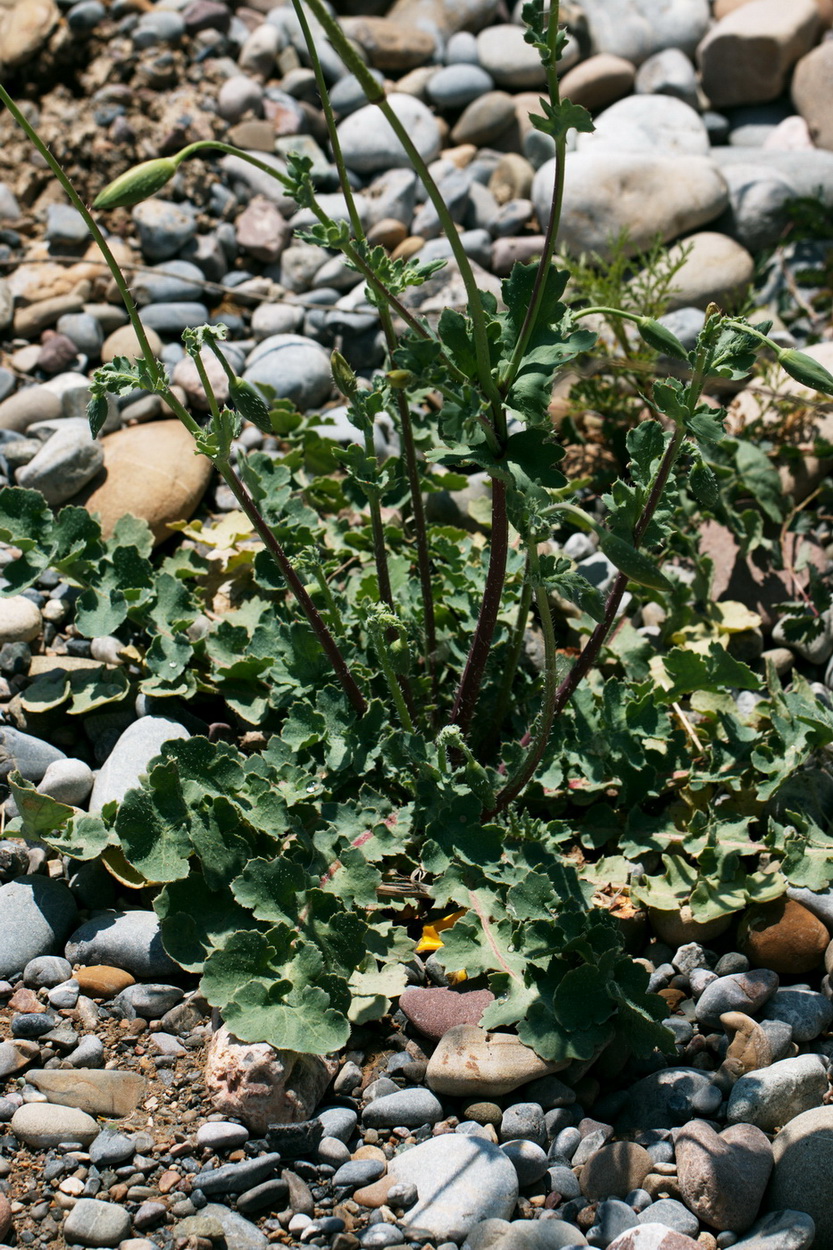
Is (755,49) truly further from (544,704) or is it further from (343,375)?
(544,704)

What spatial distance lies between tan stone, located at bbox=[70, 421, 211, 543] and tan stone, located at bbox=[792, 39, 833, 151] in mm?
3852

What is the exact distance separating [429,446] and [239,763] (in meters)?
1.12

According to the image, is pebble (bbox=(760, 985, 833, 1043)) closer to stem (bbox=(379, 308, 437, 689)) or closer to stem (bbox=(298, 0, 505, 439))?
stem (bbox=(379, 308, 437, 689))

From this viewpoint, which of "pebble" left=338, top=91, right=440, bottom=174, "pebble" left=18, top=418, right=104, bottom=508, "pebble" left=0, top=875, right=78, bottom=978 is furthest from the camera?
"pebble" left=338, top=91, right=440, bottom=174

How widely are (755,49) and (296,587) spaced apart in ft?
15.8

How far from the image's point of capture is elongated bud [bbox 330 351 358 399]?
2545 millimetres

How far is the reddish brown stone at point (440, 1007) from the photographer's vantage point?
2564mm

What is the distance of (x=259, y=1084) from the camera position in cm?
235

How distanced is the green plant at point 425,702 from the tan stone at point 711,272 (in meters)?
1.84

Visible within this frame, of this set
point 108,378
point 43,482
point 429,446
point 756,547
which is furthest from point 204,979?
point 756,547

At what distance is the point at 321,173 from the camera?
5.44m

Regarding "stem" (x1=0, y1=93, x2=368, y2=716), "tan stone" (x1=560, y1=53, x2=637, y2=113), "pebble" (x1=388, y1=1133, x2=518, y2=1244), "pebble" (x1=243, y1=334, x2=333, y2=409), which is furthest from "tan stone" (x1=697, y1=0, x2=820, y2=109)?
"pebble" (x1=388, y1=1133, x2=518, y2=1244)

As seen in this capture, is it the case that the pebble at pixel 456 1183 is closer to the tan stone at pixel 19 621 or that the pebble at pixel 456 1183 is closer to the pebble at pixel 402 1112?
the pebble at pixel 402 1112

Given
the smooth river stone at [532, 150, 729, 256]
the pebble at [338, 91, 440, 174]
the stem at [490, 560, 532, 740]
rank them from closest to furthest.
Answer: the stem at [490, 560, 532, 740] < the smooth river stone at [532, 150, 729, 256] < the pebble at [338, 91, 440, 174]
